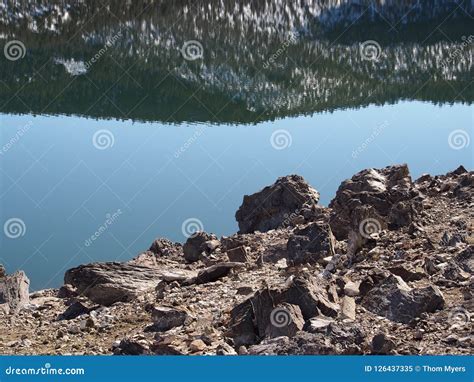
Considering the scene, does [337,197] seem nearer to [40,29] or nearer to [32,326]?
[32,326]

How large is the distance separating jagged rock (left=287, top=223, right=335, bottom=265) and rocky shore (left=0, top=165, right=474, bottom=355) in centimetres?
2

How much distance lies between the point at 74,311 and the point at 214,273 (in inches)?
112

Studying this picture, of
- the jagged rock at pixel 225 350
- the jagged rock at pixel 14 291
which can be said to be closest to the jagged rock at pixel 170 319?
the jagged rock at pixel 225 350

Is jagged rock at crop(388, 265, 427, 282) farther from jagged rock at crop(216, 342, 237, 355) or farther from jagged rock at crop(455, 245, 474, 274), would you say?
jagged rock at crop(216, 342, 237, 355)

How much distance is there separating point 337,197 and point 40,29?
7761cm

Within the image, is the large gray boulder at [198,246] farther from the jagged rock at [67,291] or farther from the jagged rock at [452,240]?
the jagged rock at [452,240]

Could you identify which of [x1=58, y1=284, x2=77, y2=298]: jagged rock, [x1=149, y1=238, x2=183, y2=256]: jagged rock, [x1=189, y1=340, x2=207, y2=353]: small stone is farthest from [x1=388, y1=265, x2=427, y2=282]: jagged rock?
[x1=149, y1=238, x2=183, y2=256]: jagged rock

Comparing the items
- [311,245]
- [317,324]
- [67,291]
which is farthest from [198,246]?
[317,324]

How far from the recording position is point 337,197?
67.6 feet

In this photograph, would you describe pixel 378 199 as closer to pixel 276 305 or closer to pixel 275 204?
pixel 275 204

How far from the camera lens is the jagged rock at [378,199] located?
722 inches

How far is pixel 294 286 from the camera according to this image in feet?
43.2

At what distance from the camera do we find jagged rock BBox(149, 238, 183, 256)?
2092 cm

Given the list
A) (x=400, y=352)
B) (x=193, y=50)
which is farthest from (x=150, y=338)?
(x=193, y=50)
